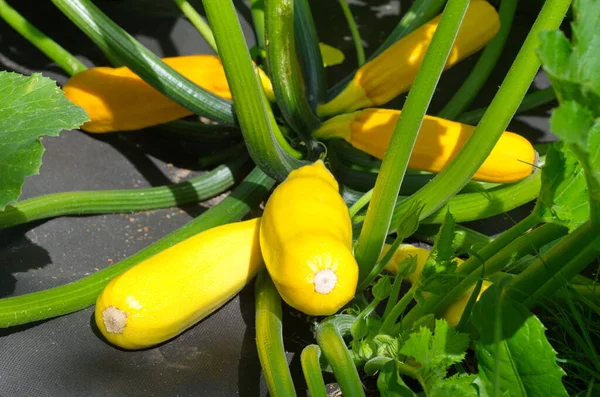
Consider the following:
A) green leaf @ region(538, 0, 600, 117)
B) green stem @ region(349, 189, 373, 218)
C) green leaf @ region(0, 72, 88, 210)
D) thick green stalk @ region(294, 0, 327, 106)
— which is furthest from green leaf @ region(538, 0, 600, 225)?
thick green stalk @ region(294, 0, 327, 106)

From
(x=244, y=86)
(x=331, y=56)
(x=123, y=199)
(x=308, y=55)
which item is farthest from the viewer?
(x=331, y=56)

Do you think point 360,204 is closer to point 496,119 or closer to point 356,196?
point 356,196

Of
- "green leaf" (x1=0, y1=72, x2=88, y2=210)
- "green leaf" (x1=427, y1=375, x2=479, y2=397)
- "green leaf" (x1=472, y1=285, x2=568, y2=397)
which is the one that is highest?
"green leaf" (x1=0, y1=72, x2=88, y2=210)

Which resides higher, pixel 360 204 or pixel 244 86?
pixel 244 86

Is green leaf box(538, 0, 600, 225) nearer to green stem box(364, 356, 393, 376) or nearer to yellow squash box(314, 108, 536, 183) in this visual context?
green stem box(364, 356, 393, 376)

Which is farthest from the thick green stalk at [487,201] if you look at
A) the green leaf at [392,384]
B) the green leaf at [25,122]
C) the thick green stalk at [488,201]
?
the green leaf at [25,122]

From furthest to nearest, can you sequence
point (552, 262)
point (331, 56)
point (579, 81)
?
point (331, 56) < point (552, 262) < point (579, 81)

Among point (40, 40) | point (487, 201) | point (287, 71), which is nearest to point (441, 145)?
point (487, 201)
